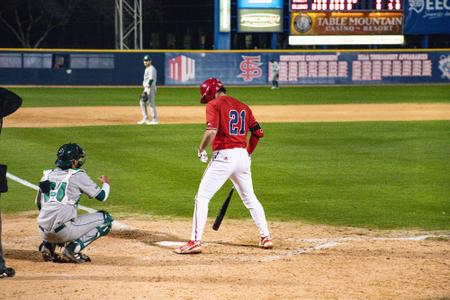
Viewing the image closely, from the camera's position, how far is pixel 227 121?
9281 millimetres

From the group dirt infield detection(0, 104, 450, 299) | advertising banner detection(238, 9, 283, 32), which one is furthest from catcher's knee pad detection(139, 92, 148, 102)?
advertising banner detection(238, 9, 283, 32)

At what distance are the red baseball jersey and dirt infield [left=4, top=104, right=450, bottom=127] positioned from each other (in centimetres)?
1580

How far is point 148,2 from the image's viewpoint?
66.2 m

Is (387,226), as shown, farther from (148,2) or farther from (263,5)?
(148,2)

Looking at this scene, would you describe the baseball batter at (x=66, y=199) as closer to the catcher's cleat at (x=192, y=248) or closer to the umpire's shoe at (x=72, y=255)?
the umpire's shoe at (x=72, y=255)

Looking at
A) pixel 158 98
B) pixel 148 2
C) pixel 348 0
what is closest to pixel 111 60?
pixel 158 98

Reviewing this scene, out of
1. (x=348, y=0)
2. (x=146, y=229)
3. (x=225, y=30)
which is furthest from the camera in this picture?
(x=225, y=30)

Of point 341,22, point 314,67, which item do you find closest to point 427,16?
point 341,22

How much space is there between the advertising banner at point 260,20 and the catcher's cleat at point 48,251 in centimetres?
3711

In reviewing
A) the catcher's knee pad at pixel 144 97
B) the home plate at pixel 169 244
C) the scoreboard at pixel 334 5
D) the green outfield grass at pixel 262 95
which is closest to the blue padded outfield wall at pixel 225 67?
the green outfield grass at pixel 262 95

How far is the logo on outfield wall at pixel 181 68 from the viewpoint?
4591 centimetres

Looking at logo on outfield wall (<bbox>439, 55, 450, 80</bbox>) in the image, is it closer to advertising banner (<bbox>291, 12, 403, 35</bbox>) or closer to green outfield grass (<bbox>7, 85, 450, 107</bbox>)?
green outfield grass (<bbox>7, 85, 450, 107</bbox>)

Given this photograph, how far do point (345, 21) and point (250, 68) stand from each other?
586 centimetres

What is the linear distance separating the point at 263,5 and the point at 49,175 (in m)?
37.6
